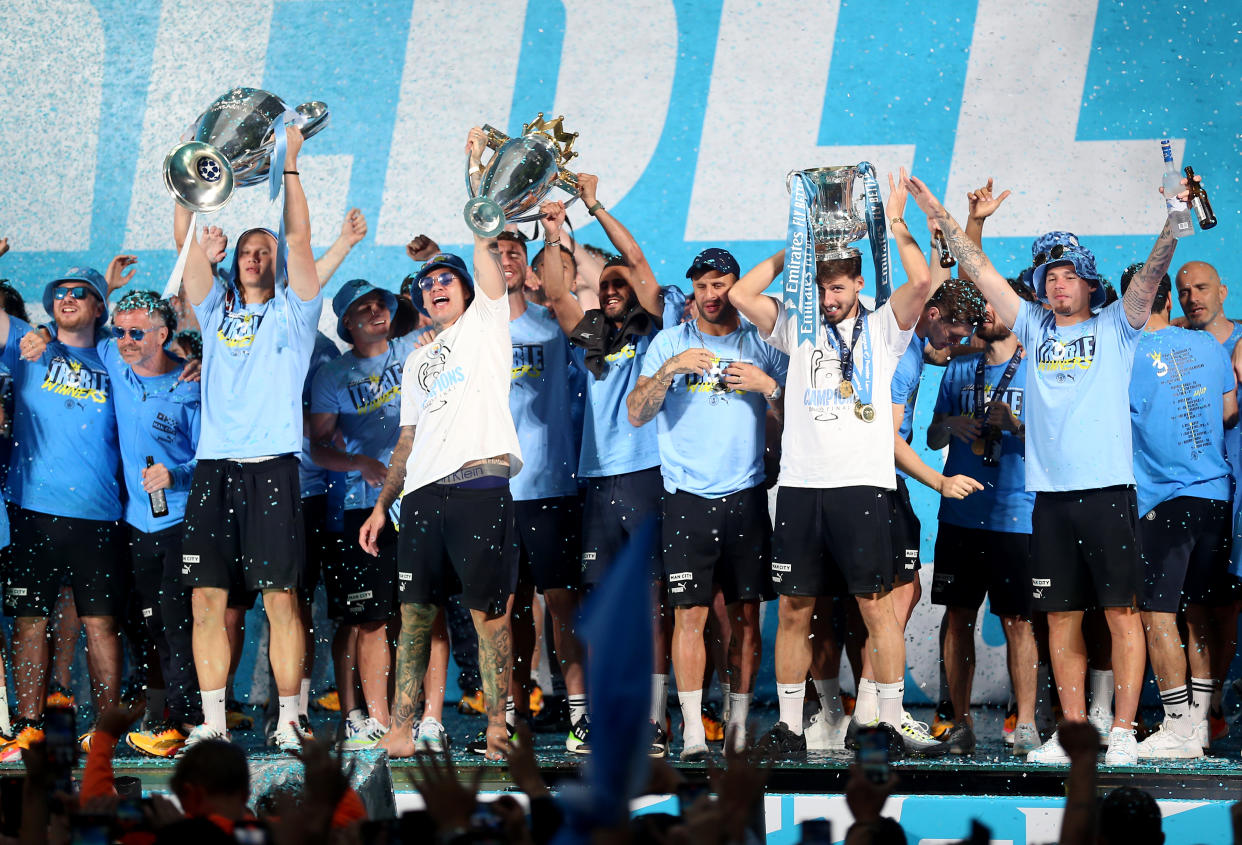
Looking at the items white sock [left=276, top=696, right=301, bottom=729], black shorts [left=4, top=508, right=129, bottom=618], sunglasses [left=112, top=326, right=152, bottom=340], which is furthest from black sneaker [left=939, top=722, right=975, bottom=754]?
sunglasses [left=112, top=326, right=152, bottom=340]

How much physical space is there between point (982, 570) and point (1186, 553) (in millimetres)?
878

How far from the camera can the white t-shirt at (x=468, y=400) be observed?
5.90m

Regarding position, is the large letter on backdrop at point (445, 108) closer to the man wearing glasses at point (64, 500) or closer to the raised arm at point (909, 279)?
the man wearing glasses at point (64, 500)

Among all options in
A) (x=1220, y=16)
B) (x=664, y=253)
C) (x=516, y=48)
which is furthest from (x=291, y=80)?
(x=1220, y=16)

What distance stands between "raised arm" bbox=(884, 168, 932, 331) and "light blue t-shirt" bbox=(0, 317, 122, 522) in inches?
152

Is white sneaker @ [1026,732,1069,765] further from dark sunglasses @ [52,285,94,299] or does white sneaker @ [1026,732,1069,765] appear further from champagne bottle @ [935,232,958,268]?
dark sunglasses @ [52,285,94,299]

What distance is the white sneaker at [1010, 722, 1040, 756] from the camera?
5.97 meters

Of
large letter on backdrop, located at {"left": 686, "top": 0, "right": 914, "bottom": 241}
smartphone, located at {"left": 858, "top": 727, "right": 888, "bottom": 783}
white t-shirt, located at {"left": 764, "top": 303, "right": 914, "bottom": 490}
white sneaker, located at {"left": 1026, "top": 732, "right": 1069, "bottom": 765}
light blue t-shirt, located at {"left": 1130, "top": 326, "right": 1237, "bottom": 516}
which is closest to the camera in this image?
smartphone, located at {"left": 858, "top": 727, "right": 888, "bottom": 783}

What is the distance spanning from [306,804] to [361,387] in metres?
4.11

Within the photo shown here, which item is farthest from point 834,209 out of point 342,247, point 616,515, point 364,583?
point 364,583

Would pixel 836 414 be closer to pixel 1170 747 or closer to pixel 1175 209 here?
pixel 1175 209

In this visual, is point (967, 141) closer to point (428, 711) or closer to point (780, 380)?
point (780, 380)

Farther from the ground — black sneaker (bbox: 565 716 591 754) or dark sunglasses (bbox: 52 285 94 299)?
dark sunglasses (bbox: 52 285 94 299)

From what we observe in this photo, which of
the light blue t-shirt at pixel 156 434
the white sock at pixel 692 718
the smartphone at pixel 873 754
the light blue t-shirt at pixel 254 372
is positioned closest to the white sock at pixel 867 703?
the white sock at pixel 692 718
